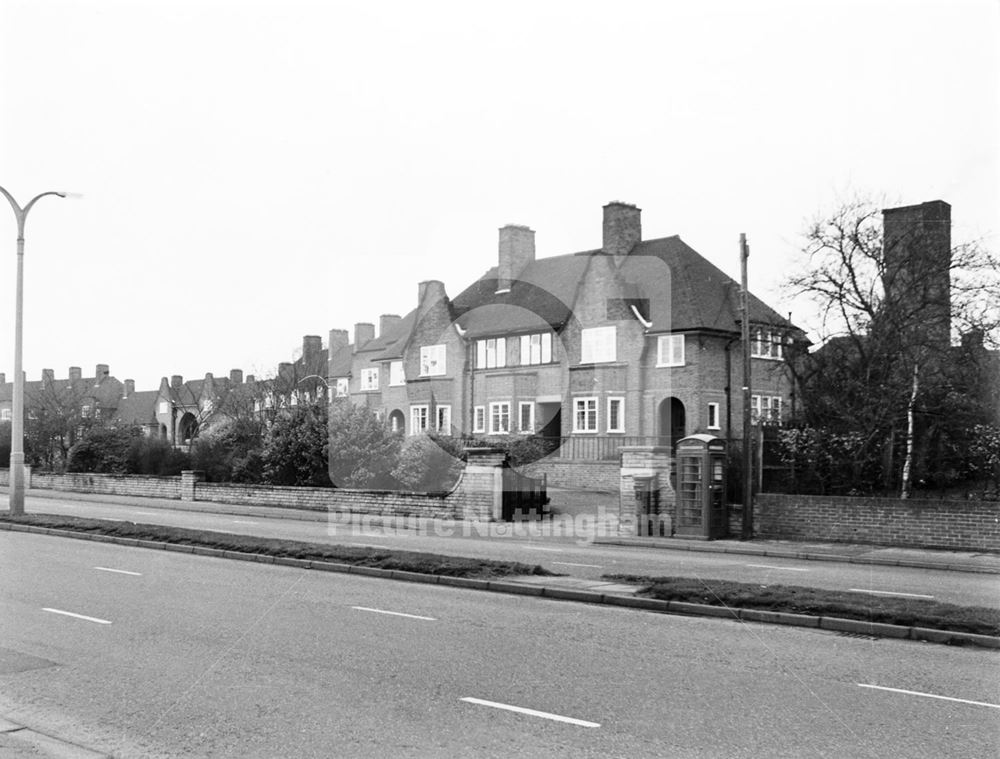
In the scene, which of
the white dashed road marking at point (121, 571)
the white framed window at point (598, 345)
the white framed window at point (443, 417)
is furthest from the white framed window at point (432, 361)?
the white dashed road marking at point (121, 571)

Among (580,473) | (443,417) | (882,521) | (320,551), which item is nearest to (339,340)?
(443,417)

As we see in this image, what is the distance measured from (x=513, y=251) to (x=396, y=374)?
455 inches

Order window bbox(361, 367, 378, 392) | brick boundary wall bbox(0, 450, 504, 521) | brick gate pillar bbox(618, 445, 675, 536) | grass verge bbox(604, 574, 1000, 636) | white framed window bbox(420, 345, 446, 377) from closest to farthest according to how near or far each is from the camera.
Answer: grass verge bbox(604, 574, 1000, 636), brick gate pillar bbox(618, 445, 675, 536), brick boundary wall bbox(0, 450, 504, 521), white framed window bbox(420, 345, 446, 377), window bbox(361, 367, 378, 392)

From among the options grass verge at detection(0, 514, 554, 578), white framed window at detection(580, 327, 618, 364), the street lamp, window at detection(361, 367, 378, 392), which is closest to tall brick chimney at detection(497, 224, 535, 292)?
white framed window at detection(580, 327, 618, 364)

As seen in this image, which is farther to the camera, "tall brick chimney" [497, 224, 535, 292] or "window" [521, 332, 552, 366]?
"tall brick chimney" [497, 224, 535, 292]

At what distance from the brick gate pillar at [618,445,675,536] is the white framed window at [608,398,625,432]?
18763mm

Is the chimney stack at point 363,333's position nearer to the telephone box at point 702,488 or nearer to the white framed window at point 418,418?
the white framed window at point 418,418

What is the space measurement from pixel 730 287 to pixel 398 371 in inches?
842

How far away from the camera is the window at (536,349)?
50.4m

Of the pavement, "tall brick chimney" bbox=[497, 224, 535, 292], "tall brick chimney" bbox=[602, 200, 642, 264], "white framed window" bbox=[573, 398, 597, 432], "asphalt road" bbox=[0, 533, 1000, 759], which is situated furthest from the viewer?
"tall brick chimney" bbox=[497, 224, 535, 292]

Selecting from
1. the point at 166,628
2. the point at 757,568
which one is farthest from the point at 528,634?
the point at 757,568

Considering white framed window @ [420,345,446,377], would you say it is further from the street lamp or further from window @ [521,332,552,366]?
the street lamp

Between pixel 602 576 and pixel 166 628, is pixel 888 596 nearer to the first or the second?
pixel 602 576

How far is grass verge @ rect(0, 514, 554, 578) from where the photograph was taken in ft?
54.7
